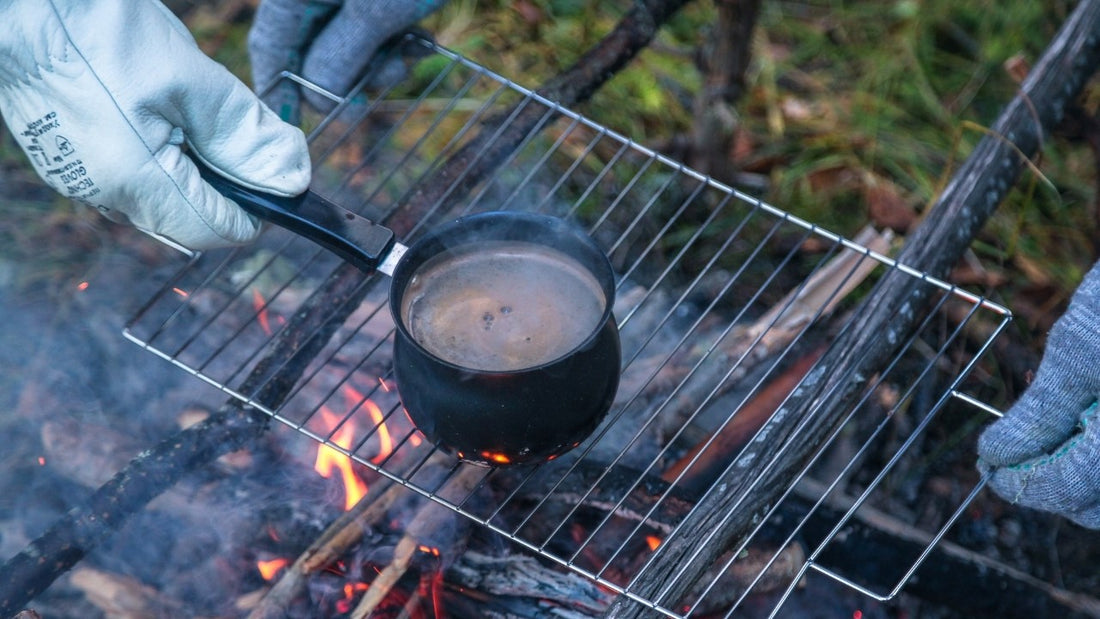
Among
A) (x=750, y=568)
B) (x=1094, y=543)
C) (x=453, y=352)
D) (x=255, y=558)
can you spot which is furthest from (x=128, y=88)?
(x=1094, y=543)

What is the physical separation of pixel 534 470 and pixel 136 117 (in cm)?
102

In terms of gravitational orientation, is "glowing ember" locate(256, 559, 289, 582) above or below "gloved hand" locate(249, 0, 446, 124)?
below

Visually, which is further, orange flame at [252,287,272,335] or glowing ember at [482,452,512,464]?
orange flame at [252,287,272,335]

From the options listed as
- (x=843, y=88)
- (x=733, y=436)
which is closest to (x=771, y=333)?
(x=733, y=436)

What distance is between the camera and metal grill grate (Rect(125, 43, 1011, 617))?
6.92 feet

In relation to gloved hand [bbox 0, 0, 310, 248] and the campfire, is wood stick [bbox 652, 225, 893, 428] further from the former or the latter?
gloved hand [bbox 0, 0, 310, 248]

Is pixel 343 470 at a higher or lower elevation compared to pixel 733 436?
lower

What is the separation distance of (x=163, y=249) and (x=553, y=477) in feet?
5.34

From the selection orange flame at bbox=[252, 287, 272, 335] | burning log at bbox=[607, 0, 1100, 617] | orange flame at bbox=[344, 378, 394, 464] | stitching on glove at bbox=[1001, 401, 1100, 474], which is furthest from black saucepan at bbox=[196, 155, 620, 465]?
orange flame at bbox=[252, 287, 272, 335]

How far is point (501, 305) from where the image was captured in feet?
6.28

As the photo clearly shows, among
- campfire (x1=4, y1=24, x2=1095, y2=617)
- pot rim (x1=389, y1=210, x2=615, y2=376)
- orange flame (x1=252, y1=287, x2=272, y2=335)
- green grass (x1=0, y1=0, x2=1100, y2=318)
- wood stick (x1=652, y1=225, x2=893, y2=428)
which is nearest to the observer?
pot rim (x1=389, y1=210, x2=615, y2=376)

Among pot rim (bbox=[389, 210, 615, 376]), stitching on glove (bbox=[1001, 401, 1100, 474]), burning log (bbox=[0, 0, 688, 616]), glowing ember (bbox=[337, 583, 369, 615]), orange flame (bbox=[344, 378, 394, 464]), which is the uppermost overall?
stitching on glove (bbox=[1001, 401, 1100, 474])

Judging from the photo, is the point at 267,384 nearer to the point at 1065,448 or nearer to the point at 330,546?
the point at 330,546

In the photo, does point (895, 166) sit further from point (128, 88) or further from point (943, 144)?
point (128, 88)
